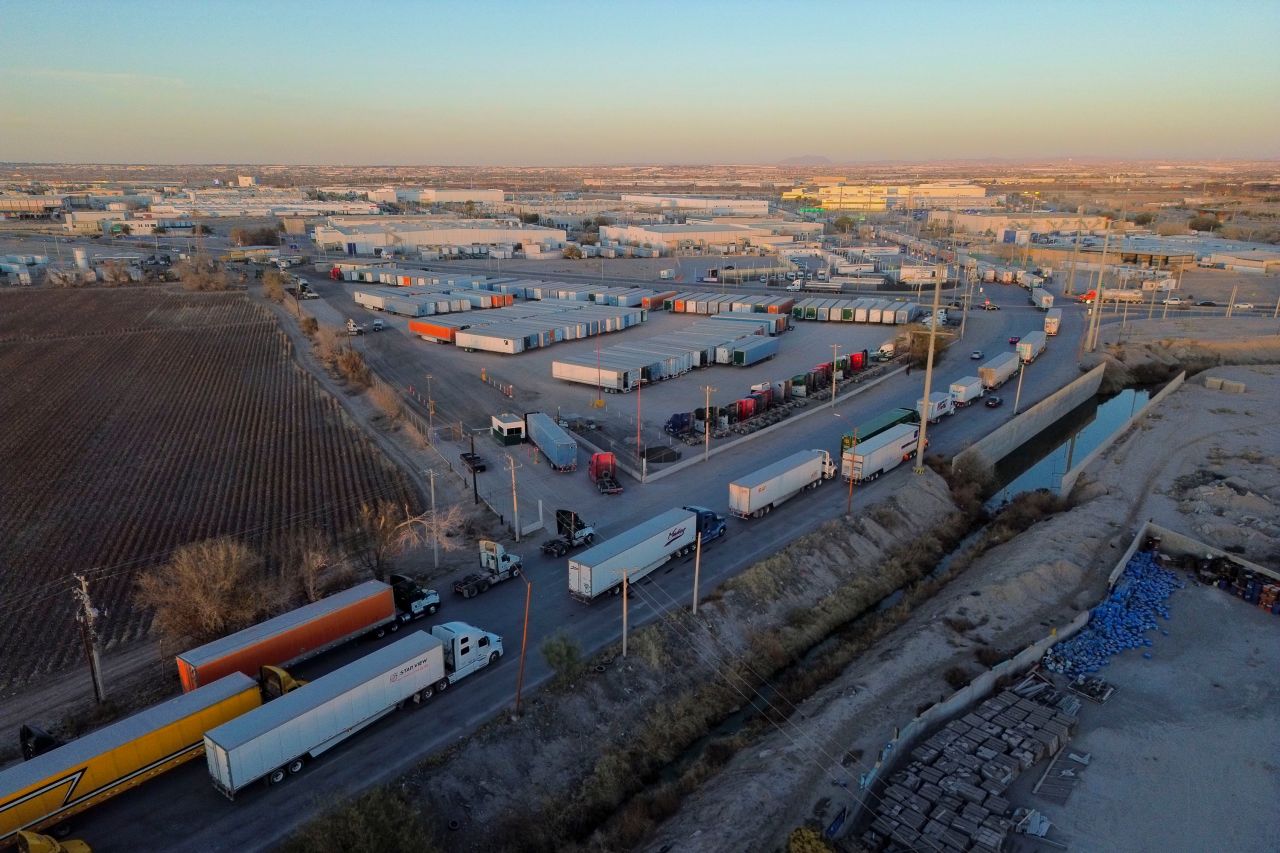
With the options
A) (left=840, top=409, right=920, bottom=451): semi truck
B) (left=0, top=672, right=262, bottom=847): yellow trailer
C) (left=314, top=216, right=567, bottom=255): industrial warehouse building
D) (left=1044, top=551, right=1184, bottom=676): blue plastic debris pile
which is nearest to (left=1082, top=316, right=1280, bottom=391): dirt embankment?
(left=840, top=409, right=920, bottom=451): semi truck

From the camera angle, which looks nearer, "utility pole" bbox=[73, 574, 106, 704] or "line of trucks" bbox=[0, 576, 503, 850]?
"line of trucks" bbox=[0, 576, 503, 850]

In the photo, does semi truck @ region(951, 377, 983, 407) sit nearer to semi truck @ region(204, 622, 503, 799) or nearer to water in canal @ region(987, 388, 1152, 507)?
water in canal @ region(987, 388, 1152, 507)

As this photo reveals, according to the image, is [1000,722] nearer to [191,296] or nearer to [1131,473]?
[1131,473]

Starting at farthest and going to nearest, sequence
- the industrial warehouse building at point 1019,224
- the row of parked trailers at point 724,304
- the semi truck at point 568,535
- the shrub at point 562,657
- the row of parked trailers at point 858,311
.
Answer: the industrial warehouse building at point 1019,224 → the row of parked trailers at point 724,304 → the row of parked trailers at point 858,311 → the semi truck at point 568,535 → the shrub at point 562,657

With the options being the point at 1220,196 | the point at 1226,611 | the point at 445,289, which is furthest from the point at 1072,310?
the point at 1220,196

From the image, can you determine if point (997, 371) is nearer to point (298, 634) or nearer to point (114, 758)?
point (298, 634)

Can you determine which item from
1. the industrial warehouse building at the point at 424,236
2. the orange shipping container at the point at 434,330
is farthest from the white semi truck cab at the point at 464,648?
the industrial warehouse building at the point at 424,236

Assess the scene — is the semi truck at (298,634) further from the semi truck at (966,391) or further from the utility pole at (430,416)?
the semi truck at (966,391)
